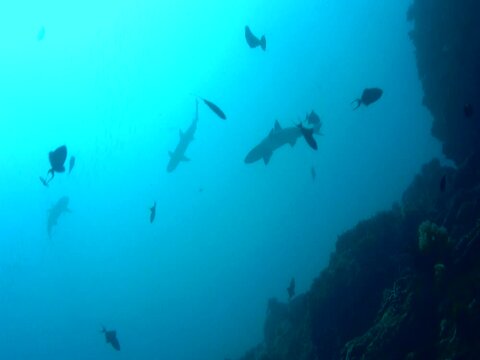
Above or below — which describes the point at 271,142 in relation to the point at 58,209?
below

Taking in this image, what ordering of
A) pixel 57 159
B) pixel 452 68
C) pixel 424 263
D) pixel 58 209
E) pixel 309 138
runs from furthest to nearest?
pixel 58 209 → pixel 452 68 → pixel 424 263 → pixel 309 138 → pixel 57 159

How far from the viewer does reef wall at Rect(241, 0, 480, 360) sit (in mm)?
7160

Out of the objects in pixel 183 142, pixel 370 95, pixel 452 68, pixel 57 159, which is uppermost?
pixel 183 142

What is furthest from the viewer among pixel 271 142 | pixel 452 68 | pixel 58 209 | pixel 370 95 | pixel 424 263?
pixel 58 209

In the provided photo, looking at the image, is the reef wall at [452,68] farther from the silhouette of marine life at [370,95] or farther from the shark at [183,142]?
the shark at [183,142]

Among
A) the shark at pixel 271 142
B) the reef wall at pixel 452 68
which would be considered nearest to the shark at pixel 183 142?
the shark at pixel 271 142

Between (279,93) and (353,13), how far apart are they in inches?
1199

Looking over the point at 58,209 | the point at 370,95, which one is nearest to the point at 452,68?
the point at 370,95

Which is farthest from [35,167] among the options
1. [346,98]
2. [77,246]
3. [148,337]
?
[346,98]

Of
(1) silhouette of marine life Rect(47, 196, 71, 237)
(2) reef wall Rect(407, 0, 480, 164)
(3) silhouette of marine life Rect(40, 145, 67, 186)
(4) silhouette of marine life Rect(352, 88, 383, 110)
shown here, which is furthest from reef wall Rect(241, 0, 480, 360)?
(1) silhouette of marine life Rect(47, 196, 71, 237)

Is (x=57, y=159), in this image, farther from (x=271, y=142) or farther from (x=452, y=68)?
(x=452, y=68)

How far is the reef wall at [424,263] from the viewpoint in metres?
7.16

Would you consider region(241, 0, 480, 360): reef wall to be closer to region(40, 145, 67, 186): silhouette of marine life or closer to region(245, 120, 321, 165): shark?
region(245, 120, 321, 165): shark

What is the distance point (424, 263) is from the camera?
25.6ft
